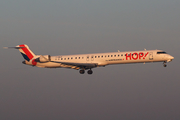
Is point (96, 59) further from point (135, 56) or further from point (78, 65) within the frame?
point (135, 56)

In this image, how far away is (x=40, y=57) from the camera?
47.0m

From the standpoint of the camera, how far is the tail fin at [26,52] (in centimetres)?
4998

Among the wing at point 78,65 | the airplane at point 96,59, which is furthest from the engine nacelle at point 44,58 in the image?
the wing at point 78,65

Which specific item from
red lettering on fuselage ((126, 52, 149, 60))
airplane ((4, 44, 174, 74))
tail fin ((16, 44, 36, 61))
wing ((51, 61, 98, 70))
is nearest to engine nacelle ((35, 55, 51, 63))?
airplane ((4, 44, 174, 74))

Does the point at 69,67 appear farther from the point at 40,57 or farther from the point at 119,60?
the point at 119,60

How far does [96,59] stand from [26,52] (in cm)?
1433

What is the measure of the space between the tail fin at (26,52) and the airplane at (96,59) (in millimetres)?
777

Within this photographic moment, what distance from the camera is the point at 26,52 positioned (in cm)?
5022

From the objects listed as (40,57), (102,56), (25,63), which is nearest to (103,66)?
(102,56)

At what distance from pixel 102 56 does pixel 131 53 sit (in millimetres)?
4794

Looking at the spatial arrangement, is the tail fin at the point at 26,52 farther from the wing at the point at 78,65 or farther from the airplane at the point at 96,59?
the wing at the point at 78,65

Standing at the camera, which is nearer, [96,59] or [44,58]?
[96,59]

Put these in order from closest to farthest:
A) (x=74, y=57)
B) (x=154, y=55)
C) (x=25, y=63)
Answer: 1. (x=154, y=55)
2. (x=74, y=57)
3. (x=25, y=63)

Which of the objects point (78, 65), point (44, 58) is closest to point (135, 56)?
point (78, 65)
